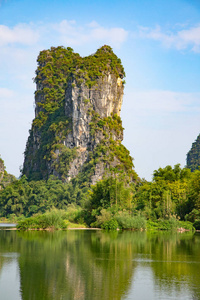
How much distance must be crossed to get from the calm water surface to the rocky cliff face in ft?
177

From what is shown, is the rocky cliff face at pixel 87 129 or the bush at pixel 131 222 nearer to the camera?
the bush at pixel 131 222

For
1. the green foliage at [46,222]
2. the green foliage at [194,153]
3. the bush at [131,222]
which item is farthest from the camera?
the green foliage at [194,153]

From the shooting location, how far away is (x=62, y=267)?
17.1 metres

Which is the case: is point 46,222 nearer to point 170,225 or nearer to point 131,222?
point 131,222

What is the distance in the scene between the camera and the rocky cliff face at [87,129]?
8088cm

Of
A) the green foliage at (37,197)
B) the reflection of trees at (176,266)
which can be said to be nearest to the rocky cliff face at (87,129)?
the green foliage at (37,197)

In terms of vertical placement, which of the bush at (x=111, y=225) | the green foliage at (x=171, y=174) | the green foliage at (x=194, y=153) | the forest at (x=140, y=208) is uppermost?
the green foliage at (x=194, y=153)

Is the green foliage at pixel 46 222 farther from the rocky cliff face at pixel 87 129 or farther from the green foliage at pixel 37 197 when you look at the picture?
the rocky cliff face at pixel 87 129

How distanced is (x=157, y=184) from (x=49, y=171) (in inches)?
1672

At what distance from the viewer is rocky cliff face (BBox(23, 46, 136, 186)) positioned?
3184 inches

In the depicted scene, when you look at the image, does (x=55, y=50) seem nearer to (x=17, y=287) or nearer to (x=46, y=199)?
(x=46, y=199)

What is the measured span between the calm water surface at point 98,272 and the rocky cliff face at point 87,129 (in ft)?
177

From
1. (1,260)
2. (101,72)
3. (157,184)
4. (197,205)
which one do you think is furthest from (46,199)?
(1,260)

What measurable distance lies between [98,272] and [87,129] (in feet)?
225
